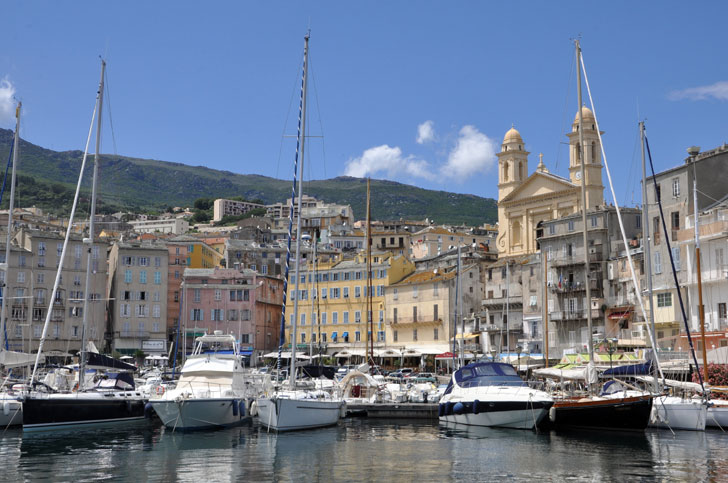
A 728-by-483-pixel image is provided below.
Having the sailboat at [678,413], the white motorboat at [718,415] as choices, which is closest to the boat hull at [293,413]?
the sailboat at [678,413]

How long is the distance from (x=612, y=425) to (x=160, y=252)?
63690 millimetres

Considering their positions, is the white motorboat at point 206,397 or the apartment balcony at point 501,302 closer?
the white motorboat at point 206,397

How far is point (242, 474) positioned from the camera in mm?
26844

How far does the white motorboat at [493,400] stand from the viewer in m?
37.5

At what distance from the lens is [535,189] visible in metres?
100

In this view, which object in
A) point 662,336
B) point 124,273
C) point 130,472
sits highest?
point 124,273

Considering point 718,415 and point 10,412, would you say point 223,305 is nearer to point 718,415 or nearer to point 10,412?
point 10,412

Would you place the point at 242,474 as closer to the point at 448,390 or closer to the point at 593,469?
the point at 593,469

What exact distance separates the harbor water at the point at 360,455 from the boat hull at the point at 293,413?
505 mm

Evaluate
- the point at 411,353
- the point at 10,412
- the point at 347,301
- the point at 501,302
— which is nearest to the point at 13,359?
the point at 10,412

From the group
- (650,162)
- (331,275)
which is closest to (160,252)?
(331,275)

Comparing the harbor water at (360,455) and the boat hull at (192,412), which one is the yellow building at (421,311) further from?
the boat hull at (192,412)

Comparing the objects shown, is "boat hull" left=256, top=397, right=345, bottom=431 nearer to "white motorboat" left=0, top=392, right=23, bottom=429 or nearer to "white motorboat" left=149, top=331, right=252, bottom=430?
"white motorboat" left=149, top=331, right=252, bottom=430

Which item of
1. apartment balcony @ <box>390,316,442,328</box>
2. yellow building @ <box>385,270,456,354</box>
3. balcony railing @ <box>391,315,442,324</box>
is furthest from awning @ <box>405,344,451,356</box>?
balcony railing @ <box>391,315,442,324</box>
